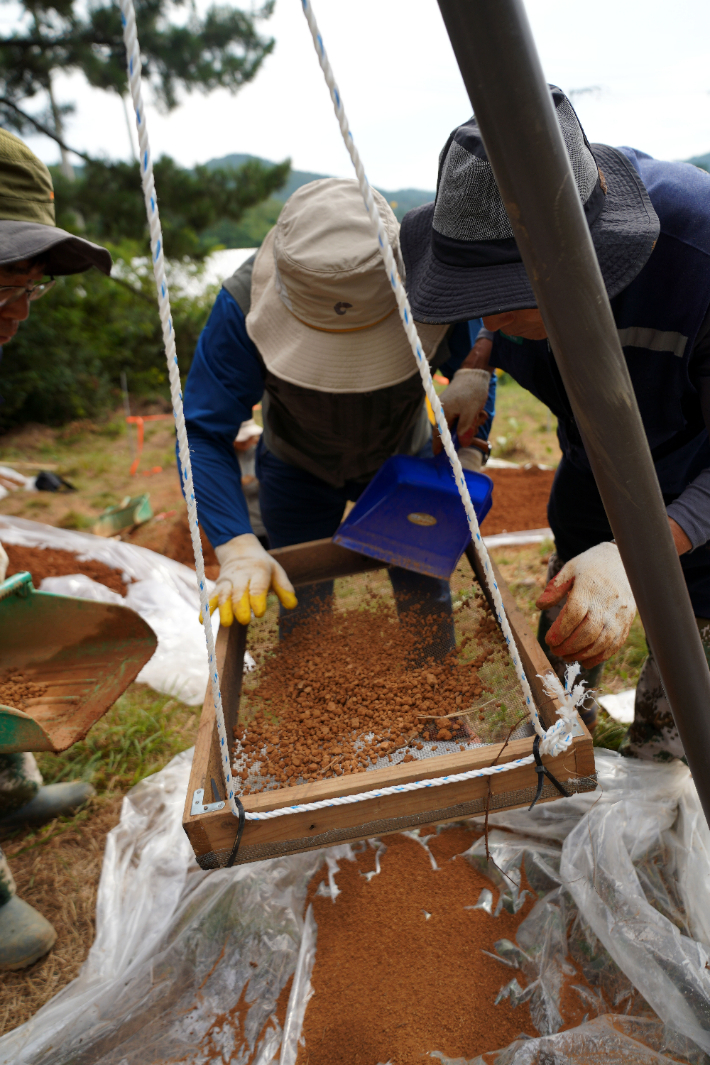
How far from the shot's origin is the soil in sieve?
121 centimetres

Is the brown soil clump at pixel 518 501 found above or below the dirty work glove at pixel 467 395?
below

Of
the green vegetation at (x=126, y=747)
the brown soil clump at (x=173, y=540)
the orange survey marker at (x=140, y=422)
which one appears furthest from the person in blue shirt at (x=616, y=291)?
the orange survey marker at (x=140, y=422)

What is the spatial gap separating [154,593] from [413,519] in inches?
74.0

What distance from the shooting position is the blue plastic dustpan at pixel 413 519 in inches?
61.1

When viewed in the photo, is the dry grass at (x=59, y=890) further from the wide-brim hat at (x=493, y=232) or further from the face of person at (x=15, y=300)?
the wide-brim hat at (x=493, y=232)

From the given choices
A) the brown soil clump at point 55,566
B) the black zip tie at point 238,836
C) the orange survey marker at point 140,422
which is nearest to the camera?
the black zip tie at point 238,836

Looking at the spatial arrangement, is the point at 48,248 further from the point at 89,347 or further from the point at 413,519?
the point at 89,347

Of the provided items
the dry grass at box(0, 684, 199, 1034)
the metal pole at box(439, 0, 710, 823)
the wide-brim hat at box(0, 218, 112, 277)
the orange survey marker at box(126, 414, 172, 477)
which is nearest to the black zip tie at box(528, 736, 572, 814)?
the metal pole at box(439, 0, 710, 823)

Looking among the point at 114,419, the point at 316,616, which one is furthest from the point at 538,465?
the point at 114,419

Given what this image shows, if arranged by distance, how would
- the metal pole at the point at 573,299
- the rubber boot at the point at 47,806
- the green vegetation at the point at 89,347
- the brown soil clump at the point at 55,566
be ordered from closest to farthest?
the metal pole at the point at 573,299
the rubber boot at the point at 47,806
the brown soil clump at the point at 55,566
the green vegetation at the point at 89,347

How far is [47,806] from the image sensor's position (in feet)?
6.53

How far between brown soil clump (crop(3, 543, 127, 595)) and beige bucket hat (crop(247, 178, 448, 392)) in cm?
194

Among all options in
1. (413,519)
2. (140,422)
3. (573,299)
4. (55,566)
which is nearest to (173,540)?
(55,566)

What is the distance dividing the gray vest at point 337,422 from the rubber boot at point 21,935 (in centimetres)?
145
